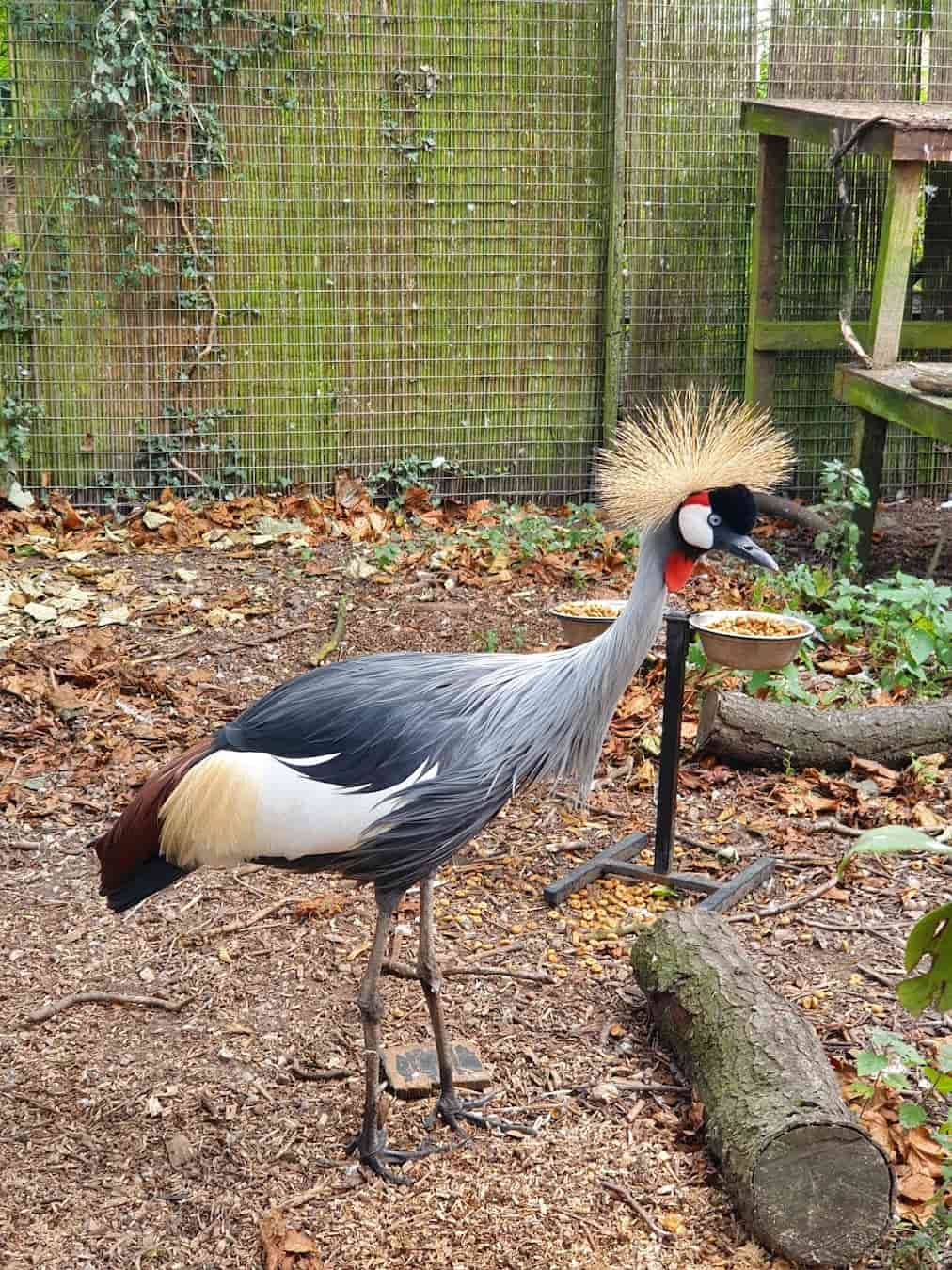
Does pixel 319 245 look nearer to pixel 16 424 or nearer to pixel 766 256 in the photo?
pixel 16 424

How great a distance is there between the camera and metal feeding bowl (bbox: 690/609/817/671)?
3826 mm

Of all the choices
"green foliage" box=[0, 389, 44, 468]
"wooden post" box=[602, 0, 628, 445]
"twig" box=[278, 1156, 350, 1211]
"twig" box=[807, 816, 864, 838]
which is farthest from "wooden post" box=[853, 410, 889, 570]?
"twig" box=[278, 1156, 350, 1211]

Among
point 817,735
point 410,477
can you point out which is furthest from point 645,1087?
point 410,477

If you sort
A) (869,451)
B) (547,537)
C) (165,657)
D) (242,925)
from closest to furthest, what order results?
(242,925)
(165,657)
(869,451)
(547,537)

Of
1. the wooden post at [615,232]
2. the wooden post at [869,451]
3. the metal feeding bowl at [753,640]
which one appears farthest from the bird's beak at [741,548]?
the wooden post at [615,232]

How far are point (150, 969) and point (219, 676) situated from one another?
1746mm

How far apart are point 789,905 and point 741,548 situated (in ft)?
3.92

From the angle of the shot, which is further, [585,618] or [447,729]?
[585,618]

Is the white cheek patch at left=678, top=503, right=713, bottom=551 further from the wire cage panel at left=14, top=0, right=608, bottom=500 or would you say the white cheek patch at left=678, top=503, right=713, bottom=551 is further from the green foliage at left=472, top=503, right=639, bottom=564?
the wire cage panel at left=14, top=0, right=608, bottom=500

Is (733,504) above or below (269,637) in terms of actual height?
above

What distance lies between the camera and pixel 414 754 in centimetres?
287

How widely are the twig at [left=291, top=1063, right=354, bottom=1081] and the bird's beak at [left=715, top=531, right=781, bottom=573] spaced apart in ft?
4.76

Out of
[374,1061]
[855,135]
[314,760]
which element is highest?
[855,135]

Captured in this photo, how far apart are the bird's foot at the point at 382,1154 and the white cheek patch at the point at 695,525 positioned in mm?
1400
